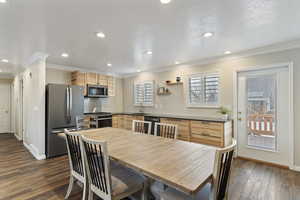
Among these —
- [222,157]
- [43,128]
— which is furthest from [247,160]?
[43,128]

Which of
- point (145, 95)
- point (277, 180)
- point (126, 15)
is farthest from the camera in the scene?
point (145, 95)

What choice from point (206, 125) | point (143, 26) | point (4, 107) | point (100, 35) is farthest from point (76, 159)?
point (4, 107)

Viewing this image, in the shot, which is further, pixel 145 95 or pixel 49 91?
pixel 145 95

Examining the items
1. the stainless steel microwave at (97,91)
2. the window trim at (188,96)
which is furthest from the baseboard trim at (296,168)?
the stainless steel microwave at (97,91)

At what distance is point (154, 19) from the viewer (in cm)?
212

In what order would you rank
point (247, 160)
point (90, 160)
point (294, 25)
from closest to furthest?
point (90, 160) → point (294, 25) → point (247, 160)

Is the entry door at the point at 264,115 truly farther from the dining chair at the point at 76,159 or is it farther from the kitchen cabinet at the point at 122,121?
the dining chair at the point at 76,159

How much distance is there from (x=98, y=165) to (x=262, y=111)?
11.9 ft

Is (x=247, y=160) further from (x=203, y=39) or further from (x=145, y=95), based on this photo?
(x=145, y=95)

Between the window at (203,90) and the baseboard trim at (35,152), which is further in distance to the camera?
the window at (203,90)

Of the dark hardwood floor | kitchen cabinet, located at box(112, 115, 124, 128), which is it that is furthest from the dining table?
kitchen cabinet, located at box(112, 115, 124, 128)

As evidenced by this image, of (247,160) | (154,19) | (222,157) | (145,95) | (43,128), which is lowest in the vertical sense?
(247,160)

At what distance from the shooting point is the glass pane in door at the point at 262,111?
3268 millimetres

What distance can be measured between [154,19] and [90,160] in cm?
197
